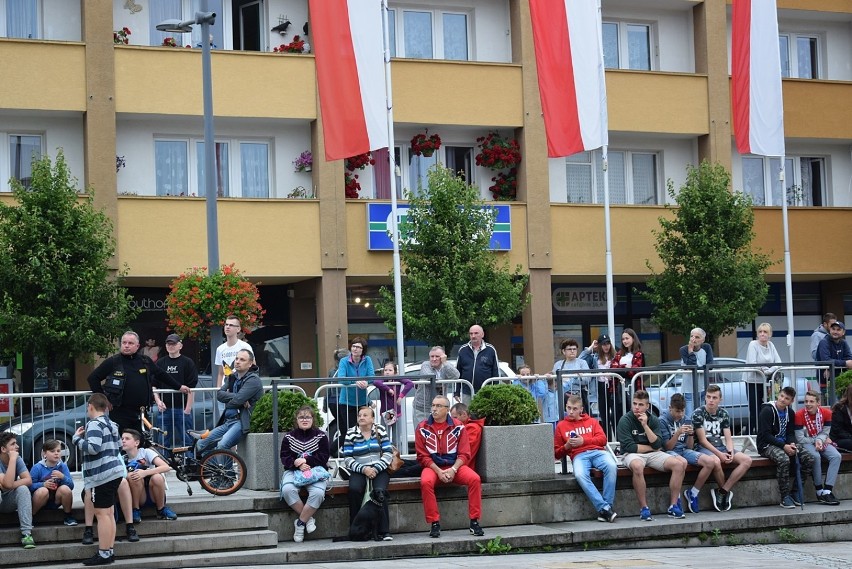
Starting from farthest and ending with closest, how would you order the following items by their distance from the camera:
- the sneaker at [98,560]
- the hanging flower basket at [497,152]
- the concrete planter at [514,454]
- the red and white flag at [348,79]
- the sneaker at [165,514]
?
the hanging flower basket at [497,152], the red and white flag at [348,79], the concrete planter at [514,454], the sneaker at [165,514], the sneaker at [98,560]

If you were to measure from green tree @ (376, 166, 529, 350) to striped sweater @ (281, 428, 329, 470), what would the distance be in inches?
471

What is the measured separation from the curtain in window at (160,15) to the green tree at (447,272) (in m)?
6.54

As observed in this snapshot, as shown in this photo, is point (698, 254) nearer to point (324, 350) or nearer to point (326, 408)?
point (324, 350)

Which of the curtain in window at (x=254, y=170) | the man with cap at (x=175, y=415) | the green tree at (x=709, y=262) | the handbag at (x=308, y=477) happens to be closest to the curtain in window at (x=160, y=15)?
the curtain in window at (x=254, y=170)

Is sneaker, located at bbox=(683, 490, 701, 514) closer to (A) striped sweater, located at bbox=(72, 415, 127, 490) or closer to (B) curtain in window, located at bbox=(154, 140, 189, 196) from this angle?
(A) striped sweater, located at bbox=(72, 415, 127, 490)

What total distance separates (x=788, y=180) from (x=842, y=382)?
16660 millimetres

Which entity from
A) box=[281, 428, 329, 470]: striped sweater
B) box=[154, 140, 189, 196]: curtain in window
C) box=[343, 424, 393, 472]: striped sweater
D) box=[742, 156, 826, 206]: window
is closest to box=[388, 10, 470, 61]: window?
box=[154, 140, 189, 196]: curtain in window

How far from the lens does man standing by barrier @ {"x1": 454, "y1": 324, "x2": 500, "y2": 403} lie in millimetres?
17766

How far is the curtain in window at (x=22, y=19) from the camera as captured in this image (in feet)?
90.4

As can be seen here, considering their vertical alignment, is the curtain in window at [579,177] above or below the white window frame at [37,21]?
below

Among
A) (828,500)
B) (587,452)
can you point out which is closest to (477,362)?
(587,452)

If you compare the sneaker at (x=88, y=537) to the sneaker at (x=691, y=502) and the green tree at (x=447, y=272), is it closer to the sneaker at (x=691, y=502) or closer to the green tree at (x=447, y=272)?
the sneaker at (x=691, y=502)

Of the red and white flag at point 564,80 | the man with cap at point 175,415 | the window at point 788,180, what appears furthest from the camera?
the window at point 788,180

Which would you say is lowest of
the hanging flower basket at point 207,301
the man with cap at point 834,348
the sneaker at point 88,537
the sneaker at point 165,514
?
the sneaker at point 88,537
